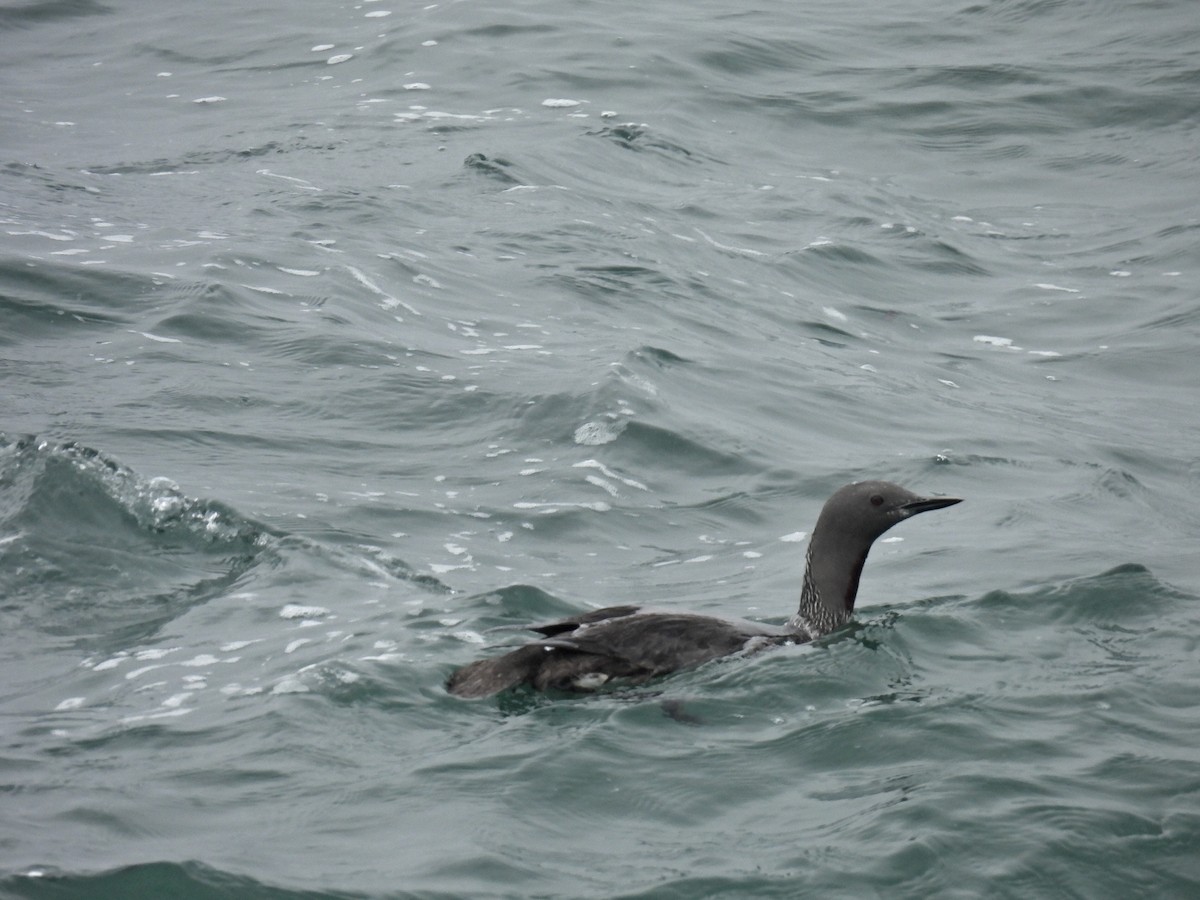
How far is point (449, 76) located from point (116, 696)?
565 inches

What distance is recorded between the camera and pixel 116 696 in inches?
275

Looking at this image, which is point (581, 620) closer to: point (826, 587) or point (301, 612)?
point (826, 587)

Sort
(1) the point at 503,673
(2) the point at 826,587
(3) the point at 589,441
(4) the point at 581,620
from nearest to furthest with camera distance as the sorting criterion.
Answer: (1) the point at 503,673, (4) the point at 581,620, (2) the point at 826,587, (3) the point at 589,441

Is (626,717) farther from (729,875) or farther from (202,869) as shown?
(202,869)

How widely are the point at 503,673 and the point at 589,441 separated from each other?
12.8 feet

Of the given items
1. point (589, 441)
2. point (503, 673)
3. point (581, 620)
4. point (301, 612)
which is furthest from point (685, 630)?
point (589, 441)

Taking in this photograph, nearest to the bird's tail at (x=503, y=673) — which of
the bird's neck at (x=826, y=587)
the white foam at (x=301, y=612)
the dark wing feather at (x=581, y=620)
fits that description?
the dark wing feather at (x=581, y=620)

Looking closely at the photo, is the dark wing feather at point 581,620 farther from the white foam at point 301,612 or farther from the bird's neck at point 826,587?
the white foam at point 301,612

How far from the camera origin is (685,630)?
734cm

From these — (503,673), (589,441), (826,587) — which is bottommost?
(589,441)

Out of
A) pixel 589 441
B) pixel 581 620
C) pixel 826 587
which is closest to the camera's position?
pixel 581 620

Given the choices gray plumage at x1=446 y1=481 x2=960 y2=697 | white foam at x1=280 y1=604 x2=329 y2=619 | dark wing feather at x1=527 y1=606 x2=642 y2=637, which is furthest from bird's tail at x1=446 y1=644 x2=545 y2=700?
white foam at x1=280 y1=604 x2=329 y2=619

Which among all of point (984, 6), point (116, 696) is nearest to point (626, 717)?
point (116, 696)

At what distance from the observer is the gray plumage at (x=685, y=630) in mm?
7000
